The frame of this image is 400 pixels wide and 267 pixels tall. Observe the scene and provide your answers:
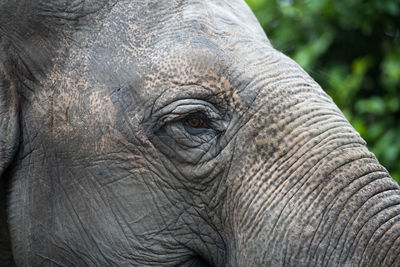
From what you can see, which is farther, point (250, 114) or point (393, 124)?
point (393, 124)

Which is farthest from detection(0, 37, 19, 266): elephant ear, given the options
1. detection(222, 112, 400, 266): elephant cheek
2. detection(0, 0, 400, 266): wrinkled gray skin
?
detection(222, 112, 400, 266): elephant cheek

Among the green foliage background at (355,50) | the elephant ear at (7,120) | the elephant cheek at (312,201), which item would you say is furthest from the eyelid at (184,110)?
the green foliage background at (355,50)

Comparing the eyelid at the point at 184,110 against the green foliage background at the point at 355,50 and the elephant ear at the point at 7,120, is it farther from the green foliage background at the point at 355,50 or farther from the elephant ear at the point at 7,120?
the green foliage background at the point at 355,50

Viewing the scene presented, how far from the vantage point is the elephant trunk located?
8.07 ft

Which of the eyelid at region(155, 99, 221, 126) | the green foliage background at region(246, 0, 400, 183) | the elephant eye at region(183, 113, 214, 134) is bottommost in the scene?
the elephant eye at region(183, 113, 214, 134)

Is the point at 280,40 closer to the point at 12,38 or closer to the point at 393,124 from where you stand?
the point at 393,124

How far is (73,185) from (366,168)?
108 cm

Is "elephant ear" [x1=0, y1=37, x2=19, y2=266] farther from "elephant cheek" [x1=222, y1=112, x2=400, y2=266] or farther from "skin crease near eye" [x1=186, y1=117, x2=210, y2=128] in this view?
"elephant cheek" [x1=222, y1=112, x2=400, y2=266]

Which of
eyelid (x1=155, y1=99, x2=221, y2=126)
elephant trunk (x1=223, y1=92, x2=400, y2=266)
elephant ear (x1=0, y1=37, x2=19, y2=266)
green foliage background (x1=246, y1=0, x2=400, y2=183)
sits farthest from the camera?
green foliage background (x1=246, y1=0, x2=400, y2=183)

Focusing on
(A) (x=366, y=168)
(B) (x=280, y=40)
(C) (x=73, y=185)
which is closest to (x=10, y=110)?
(C) (x=73, y=185)

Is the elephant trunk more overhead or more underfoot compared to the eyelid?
more underfoot

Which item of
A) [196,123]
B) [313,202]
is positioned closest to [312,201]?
[313,202]

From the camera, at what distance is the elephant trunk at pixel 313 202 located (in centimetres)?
246

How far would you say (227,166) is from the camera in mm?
2678
